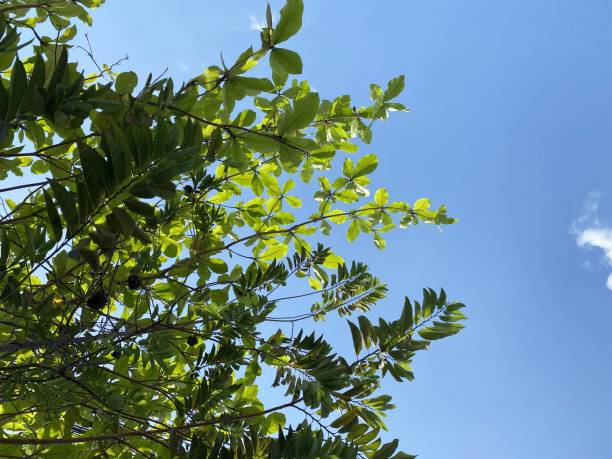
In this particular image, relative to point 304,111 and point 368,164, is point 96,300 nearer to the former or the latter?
point 304,111

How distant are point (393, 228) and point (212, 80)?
185 cm

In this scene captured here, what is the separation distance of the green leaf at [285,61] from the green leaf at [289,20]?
0.06m

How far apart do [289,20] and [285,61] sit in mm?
149

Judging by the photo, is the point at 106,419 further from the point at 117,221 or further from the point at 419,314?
the point at 419,314

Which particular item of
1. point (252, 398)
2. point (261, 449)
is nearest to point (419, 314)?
point (261, 449)

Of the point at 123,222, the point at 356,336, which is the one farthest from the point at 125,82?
the point at 356,336

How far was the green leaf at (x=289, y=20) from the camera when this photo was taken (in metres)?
1.52

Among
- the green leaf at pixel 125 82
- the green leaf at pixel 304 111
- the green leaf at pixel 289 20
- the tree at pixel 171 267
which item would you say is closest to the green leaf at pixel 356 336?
the tree at pixel 171 267

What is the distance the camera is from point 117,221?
128 centimetres

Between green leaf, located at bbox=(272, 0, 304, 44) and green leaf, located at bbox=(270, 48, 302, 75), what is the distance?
57 millimetres

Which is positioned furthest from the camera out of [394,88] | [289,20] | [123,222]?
[394,88]

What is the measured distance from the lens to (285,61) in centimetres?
165

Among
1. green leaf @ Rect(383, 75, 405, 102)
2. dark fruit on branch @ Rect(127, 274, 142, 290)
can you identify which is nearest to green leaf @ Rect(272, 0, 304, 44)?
dark fruit on branch @ Rect(127, 274, 142, 290)

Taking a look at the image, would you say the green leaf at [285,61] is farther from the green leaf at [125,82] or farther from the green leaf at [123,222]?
the green leaf at [123,222]
